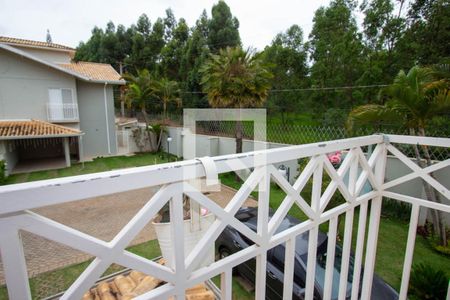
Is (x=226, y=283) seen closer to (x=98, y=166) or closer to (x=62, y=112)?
(x=98, y=166)

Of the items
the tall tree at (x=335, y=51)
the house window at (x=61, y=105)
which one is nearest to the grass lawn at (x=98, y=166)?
the house window at (x=61, y=105)

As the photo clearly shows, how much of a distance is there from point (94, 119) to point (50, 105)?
90.9 inches

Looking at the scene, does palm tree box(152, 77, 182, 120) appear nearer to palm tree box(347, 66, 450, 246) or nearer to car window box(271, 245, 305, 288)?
palm tree box(347, 66, 450, 246)

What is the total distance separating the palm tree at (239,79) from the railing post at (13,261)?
307 inches

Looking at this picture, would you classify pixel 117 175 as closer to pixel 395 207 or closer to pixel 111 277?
pixel 111 277

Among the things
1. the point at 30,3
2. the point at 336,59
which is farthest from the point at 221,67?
the point at 30,3

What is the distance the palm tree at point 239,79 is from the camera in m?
8.16

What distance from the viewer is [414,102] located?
4.38 m

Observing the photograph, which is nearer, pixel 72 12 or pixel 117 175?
pixel 117 175

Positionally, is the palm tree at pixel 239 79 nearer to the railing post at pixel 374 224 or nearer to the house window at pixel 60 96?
the railing post at pixel 374 224

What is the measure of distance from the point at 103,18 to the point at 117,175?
34.2 meters

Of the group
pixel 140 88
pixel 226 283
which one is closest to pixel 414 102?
pixel 226 283

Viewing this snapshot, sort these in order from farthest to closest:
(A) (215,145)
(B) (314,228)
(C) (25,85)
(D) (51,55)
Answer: (D) (51,55)
(C) (25,85)
(A) (215,145)
(B) (314,228)

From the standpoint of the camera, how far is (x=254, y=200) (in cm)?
759
